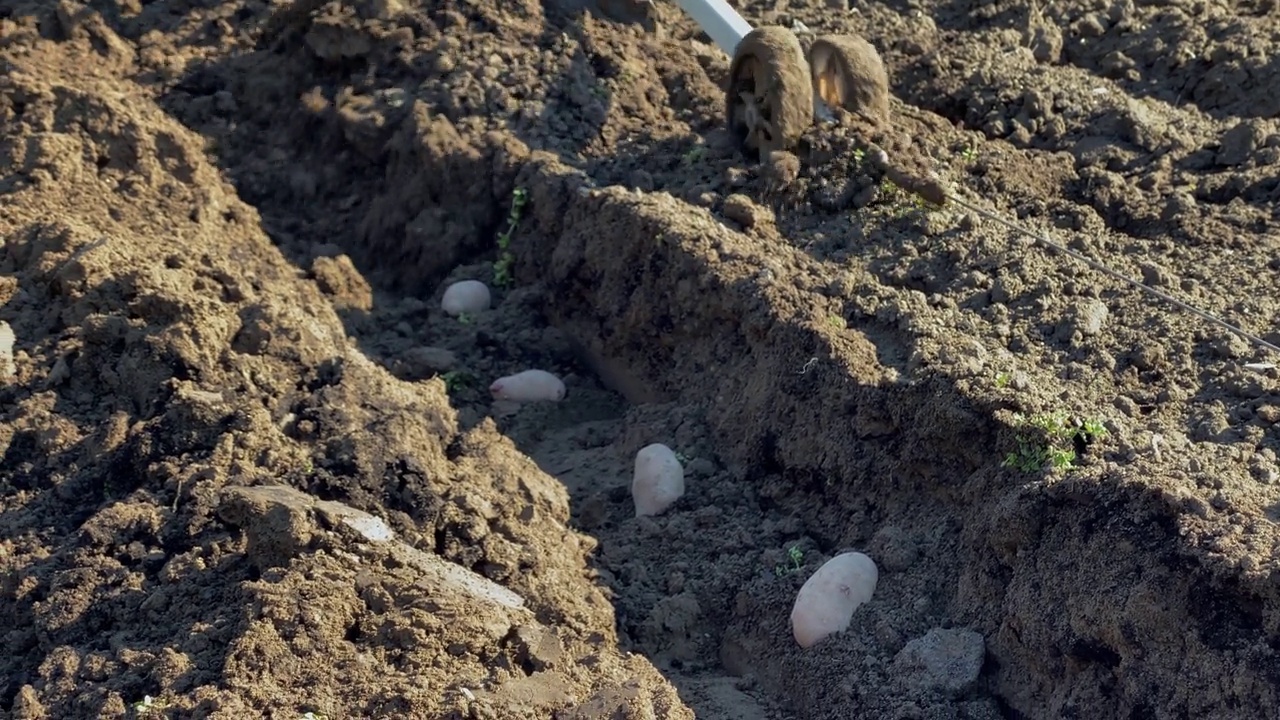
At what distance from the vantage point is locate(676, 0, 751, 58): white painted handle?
19.6 ft

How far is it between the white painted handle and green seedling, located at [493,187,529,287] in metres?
1.05

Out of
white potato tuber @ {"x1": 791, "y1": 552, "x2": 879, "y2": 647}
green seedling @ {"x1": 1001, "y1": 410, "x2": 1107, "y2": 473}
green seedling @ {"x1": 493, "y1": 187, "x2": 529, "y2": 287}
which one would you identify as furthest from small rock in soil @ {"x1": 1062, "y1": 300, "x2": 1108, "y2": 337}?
green seedling @ {"x1": 493, "y1": 187, "x2": 529, "y2": 287}

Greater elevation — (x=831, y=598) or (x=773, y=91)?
(x=773, y=91)

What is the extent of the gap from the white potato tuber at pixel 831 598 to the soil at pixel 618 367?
0.07m

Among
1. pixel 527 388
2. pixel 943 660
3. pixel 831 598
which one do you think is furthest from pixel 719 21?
pixel 943 660

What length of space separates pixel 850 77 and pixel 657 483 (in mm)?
2006

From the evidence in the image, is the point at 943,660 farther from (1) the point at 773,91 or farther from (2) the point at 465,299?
(2) the point at 465,299

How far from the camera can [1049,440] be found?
13.1 ft

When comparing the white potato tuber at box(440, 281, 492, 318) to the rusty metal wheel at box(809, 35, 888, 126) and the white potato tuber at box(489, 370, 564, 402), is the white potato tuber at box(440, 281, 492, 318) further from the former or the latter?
the rusty metal wheel at box(809, 35, 888, 126)

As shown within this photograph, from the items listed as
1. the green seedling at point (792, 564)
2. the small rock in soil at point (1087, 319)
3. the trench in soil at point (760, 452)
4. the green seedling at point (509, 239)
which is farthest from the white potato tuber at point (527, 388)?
the small rock in soil at point (1087, 319)

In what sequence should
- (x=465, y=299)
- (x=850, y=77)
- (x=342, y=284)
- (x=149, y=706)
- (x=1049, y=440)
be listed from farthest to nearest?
(x=342, y=284), (x=465, y=299), (x=850, y=77), (x=1049, y=440), (x=149, y=706)

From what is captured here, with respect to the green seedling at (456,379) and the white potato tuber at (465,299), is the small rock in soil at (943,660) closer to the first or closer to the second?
the green seedling at (456,379)

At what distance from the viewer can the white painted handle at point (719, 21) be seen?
5.97 metres

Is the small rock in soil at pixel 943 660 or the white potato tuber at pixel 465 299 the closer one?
the small rock in soil at pixel 943 660
